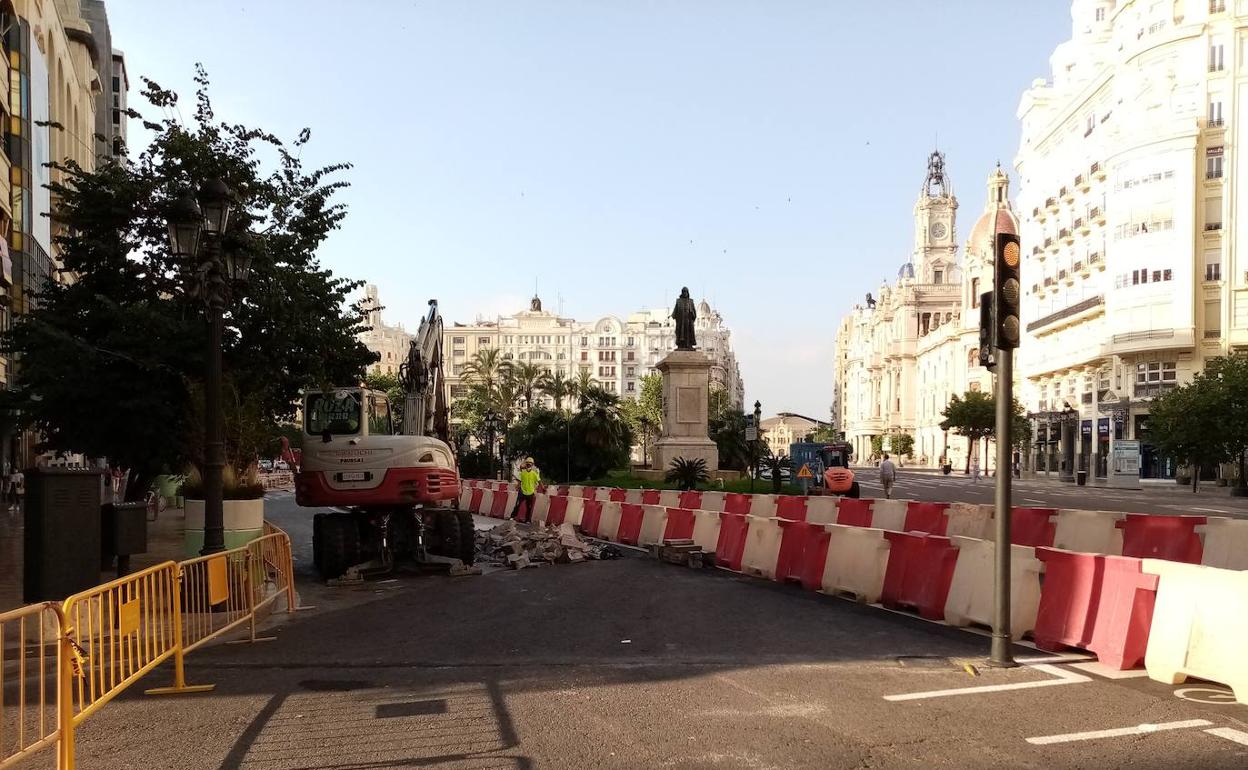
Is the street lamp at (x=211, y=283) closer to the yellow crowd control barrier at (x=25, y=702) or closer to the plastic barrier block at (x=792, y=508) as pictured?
the yellow crowd control barrier at (x=25, y=702)

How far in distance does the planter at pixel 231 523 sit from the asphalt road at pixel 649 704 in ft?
9.85

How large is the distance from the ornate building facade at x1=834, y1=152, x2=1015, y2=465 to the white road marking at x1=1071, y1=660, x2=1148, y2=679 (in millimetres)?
91626

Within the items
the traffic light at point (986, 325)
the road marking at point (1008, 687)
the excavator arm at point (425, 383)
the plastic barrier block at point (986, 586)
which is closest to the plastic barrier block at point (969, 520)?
the plastic barrier block at point (986, 586)

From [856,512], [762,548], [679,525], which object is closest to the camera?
[762,548]

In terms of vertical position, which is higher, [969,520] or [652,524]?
[969,520]

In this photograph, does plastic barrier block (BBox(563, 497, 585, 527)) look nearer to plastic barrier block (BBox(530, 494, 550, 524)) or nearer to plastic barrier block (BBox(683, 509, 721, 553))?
plastic barrier block (BBox(530, 494, 550, 524))

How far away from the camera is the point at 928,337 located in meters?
124

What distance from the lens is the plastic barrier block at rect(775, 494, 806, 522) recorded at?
66.4 ft

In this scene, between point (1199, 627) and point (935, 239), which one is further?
point (935, 239)

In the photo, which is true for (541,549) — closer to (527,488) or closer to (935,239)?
(527,488)

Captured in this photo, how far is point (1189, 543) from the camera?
484 inches

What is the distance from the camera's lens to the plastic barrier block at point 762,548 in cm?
1405

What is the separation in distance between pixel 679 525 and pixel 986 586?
8.17m

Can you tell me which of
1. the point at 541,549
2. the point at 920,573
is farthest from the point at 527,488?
the point at 920,573
